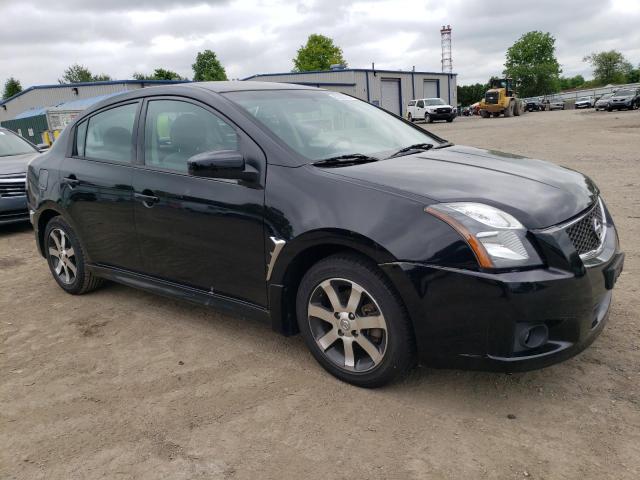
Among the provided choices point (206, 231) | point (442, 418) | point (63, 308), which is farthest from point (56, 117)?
point (442, 418)

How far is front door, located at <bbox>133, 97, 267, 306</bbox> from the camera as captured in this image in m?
3.13

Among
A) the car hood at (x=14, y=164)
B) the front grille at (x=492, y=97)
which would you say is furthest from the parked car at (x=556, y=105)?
the car hood at (x=14, y=164)

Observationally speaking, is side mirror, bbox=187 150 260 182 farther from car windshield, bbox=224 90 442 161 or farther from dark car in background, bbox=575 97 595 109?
dark car in background, bbox=575 97 595 109

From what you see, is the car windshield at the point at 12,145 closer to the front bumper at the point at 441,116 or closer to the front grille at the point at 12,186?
the front grille at the point at 12,186

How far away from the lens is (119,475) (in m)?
2.33

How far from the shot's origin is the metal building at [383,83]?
42.3 m

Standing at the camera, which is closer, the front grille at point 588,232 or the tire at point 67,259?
the front grille at point 588,232

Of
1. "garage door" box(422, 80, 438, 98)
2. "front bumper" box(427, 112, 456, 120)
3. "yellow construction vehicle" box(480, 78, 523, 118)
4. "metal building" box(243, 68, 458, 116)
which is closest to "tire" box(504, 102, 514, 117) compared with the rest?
"yellow construction vehicle" box(480, 78, 523, 118)

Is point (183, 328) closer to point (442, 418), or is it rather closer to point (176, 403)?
point (176, 403)

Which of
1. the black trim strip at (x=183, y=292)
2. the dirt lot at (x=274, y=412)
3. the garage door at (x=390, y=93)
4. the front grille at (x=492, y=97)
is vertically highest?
the garage door at (x=390, y=93)

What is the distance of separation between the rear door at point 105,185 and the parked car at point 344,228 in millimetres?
16

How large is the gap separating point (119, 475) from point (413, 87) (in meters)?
53.8

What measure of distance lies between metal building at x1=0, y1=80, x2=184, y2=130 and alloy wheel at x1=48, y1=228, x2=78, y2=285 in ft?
93.4

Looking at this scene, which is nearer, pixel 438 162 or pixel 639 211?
pixel 438 162
